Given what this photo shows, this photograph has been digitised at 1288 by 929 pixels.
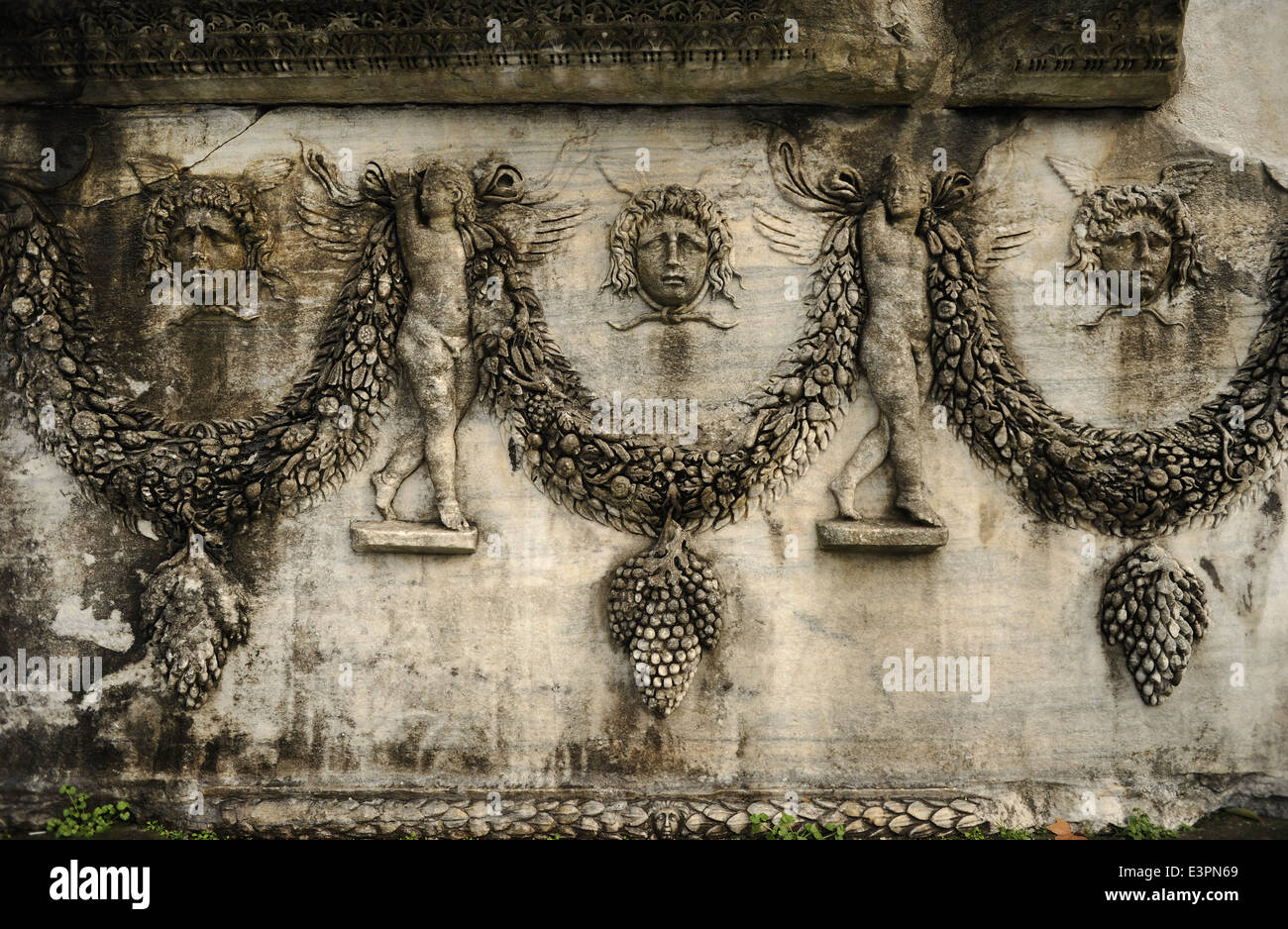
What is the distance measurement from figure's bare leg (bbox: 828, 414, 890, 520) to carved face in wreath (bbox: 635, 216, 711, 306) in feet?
3.27

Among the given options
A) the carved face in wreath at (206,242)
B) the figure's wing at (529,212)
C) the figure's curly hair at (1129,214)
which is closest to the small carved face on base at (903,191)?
the figure's curly hair at (1129,214)

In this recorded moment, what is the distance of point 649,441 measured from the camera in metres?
4.83

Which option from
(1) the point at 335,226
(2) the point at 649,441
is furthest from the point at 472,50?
(2) the point at 649,441

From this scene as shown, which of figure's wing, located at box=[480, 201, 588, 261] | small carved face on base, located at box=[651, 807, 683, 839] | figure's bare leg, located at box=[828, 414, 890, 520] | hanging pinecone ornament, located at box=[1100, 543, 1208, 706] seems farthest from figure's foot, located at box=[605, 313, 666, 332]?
hanging pinecone ornament, located at box=[1100, 543, 1208, 706]

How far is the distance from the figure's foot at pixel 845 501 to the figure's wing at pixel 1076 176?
1.70 metres

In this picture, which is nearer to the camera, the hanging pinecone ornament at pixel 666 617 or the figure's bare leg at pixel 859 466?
the hanging pinecone ornament at pixel 666 617

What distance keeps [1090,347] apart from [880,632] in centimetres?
159

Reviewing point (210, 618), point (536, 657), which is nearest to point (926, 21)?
point (536, 657)

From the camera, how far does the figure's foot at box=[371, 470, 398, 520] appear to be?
4.86 meters

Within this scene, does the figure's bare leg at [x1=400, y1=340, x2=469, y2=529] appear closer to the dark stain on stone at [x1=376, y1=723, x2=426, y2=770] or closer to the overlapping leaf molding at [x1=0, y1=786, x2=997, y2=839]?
the dark stain on stone at [x1=376, y1=723, x2=426, y2=770]

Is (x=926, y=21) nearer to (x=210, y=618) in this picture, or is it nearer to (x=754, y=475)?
(x=754, y=475)

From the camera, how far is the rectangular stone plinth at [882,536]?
4758 mm

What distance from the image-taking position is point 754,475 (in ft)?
15.9

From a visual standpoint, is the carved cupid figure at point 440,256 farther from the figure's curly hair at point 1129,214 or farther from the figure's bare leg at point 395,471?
the figure's curly hair at point 1129,214
